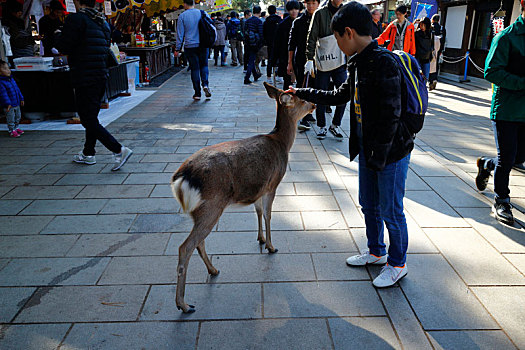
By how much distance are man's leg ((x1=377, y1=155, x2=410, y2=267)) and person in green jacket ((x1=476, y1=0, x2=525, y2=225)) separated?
5.68 ft

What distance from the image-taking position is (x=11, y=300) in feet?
9.44

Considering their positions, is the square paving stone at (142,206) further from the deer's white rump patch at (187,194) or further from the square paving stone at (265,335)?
the square paving stone at (265,335)

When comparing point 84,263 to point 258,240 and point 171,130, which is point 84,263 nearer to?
point 258,240

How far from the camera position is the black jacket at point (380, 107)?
2520mm

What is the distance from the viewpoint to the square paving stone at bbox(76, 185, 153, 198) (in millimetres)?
4738

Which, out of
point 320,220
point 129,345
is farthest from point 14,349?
point 320,220

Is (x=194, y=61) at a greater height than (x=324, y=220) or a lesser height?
greater

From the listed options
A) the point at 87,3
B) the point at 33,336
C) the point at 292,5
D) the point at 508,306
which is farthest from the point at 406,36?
the point at 33,336

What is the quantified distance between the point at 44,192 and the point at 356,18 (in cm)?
418

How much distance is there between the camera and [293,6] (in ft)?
29.0

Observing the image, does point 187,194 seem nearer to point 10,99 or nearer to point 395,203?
point 395,203

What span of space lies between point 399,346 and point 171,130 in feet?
20.5

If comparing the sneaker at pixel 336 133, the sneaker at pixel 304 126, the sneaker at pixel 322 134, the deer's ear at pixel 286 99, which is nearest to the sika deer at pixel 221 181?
the deer's ear at pixel 286 99

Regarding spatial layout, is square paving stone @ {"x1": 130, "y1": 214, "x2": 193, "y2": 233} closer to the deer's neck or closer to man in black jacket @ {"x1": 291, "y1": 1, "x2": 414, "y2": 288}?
the deer's neck
